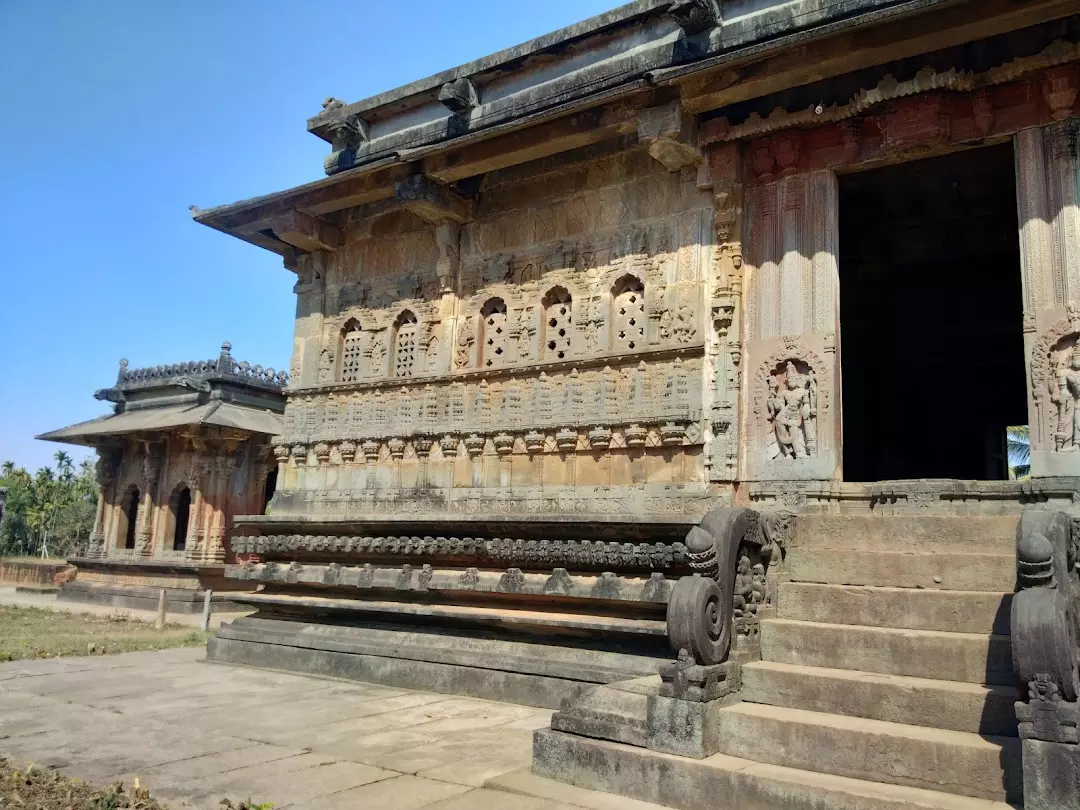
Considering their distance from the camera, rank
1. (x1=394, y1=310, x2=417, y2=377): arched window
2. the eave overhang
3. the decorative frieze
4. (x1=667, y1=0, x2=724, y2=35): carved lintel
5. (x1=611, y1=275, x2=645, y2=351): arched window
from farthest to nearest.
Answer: (x1=394, y1=310, x2=417, y2=377): arched window
(x1=611, y1=275, x2=645, y2=351): arched window
(x1=667, y1=0, x2=724, y2=35): carved lintel
the decorative frieze
the eave overhang

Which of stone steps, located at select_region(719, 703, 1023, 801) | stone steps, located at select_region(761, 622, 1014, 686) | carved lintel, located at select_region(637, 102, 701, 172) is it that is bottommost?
stone steps, located at select_region(719, 703, 1023, 801)

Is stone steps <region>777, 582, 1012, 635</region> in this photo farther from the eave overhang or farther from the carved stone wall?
the eave overhang

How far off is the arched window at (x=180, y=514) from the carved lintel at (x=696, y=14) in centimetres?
2027

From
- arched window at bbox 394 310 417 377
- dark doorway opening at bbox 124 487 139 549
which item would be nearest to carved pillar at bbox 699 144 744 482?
arched window at bbox 394 310 417 377

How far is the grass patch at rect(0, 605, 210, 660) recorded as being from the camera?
11.5m

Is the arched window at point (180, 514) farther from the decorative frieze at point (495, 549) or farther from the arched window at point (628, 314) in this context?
the arched window at point (628, 314)

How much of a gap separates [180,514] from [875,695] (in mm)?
24512

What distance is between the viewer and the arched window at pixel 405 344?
10.8 meters

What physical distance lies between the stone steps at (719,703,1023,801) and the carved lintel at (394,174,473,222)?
23.0 feet

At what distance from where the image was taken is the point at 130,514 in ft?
85.1

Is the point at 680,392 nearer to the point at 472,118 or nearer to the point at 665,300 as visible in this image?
the point at 665,300

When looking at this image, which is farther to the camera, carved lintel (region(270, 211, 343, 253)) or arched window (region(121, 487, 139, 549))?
arched window (region(121, 487, 139, 549))

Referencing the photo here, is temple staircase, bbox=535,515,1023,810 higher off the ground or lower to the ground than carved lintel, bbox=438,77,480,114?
lower

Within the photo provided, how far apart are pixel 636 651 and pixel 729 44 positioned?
5.96 meters
